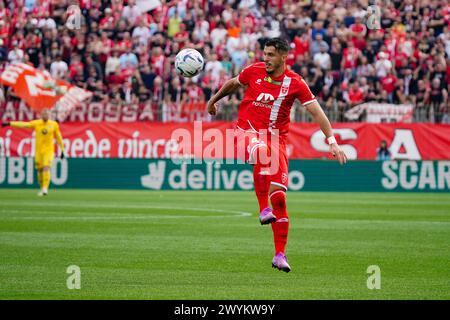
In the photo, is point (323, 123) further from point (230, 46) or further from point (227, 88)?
point (230, 46)

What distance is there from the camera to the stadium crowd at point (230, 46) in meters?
32.2

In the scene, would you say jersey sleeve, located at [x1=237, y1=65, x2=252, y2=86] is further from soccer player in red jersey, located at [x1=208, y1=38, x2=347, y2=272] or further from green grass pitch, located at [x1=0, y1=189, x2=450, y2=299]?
green grass pitch, located at [x1=0, y1=189, x2=450, y2=299]

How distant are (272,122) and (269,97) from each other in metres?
0.33

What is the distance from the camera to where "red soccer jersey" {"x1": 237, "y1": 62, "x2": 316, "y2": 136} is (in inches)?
480

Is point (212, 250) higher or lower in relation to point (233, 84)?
lower

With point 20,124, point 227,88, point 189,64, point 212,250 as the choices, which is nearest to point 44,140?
point 20,124

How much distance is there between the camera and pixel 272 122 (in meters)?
12.4

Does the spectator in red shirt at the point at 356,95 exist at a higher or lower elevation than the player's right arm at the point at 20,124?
higher

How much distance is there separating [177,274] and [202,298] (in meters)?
1.98

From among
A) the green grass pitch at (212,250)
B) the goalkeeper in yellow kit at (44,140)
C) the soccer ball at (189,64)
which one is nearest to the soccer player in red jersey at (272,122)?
the soccer ball at (189,64)

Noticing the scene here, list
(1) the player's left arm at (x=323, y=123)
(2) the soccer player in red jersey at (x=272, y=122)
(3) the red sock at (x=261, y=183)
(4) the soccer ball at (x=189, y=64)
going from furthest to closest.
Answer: (4) the soccer ball at (x=189, y=64) → (3) the red sock at (x=261, y=183) → (2) the soccer player in red jersey at (x=272, y=122) → (1) the player's left arm at (x=323, y=123)

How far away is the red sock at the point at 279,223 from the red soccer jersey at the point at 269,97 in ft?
3.05

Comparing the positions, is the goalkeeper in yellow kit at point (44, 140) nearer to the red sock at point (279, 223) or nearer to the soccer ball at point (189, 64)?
the soccer ball at point (189, 64)
